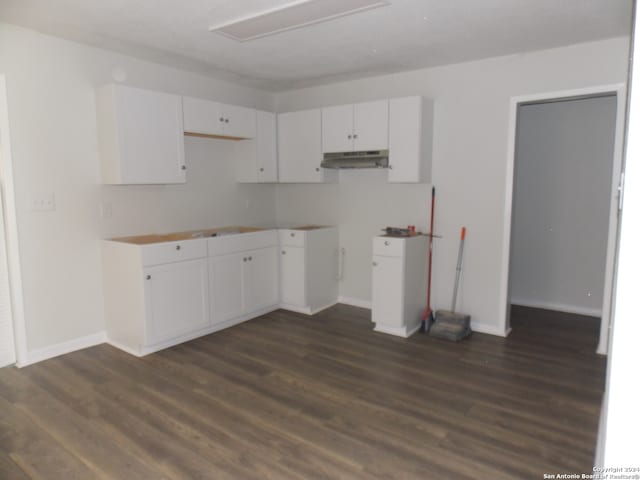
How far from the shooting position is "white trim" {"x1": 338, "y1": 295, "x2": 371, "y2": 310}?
4.83 metres

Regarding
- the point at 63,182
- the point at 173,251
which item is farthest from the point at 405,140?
the point at 63,182

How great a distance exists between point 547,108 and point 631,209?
4257 millimetres

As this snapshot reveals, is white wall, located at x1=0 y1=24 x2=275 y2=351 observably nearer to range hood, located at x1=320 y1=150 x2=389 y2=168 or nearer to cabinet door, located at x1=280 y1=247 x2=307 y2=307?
cabinet door, located at x1=280 y1=247 x2=307 y2=307

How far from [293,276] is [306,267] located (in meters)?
0.18

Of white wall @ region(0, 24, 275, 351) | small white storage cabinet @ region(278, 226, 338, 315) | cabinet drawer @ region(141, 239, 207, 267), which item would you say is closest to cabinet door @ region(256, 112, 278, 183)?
small white storage cabinet @ region(278, 226, 338, 315)

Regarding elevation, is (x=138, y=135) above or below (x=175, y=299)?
above

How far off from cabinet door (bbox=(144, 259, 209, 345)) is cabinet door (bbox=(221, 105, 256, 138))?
4.43ft

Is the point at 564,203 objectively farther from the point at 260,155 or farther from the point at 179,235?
the point at 179,235

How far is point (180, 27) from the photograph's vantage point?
3053 mm

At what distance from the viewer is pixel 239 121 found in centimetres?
439

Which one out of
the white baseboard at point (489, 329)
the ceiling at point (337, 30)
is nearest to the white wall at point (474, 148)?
the white baseboard at point (489, 329)

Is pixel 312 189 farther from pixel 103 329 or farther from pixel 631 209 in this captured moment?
pixel 631 209

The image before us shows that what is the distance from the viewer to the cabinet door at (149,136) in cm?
348

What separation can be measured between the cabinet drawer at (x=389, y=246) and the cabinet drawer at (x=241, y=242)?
1.15 meters
